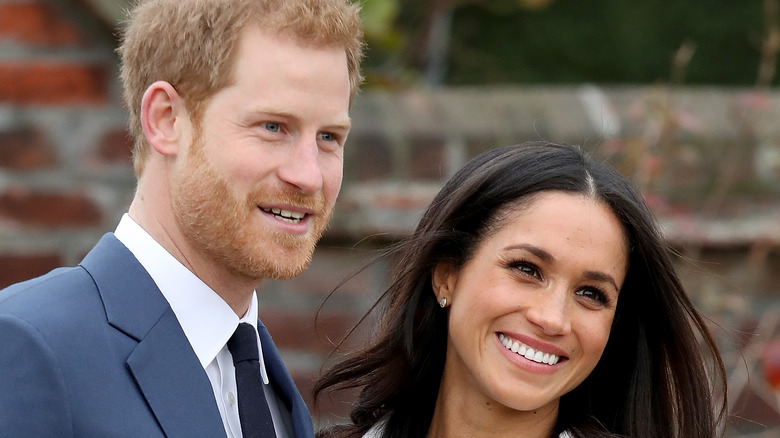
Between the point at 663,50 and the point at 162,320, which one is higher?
the point at 663,50

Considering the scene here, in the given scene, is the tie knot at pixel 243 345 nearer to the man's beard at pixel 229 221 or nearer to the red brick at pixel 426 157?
the man's beard at pixel 229 221

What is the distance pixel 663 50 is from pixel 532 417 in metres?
2.74

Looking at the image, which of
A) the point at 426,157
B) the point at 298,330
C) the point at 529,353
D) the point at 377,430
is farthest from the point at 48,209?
the point at 529,353

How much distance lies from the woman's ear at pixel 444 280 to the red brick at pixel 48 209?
4.82 feet

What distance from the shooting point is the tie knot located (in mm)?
2619

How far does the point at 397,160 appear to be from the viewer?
14.4 feet

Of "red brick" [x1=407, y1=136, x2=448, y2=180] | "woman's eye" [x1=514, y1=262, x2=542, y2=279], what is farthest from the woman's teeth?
"red brick" [x1=407, y1=136, x2=448, y2=180]

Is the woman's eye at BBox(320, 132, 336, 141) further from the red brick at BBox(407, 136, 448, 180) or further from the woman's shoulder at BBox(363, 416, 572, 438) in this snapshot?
the red brick at BBox(407, 136, 448, 180)

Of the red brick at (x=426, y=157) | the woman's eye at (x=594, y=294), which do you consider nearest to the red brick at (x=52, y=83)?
the red brick at (x=426, y=157)

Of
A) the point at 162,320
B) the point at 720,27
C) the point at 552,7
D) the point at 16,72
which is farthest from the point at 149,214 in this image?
the point at 720,27

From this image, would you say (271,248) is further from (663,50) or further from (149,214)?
(663,50)

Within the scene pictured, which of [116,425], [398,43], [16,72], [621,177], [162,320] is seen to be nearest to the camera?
[116,425]

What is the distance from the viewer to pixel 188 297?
2555 mm

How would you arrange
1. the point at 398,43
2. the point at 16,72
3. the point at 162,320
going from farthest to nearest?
the point at 398,43, the point at 16,72, the point at 162,320
